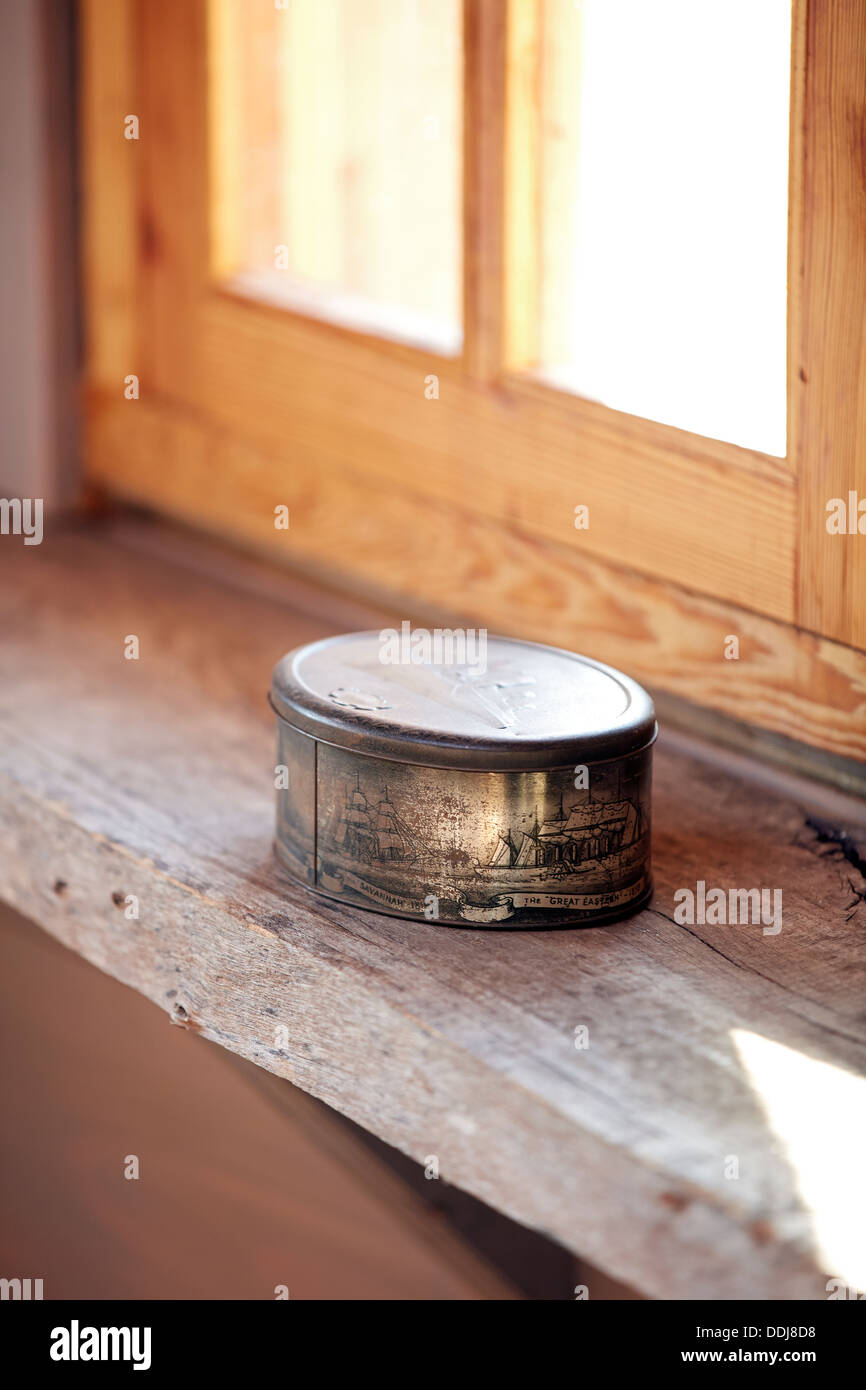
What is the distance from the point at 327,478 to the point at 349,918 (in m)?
0.57

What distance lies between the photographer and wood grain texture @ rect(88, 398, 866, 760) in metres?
1.02

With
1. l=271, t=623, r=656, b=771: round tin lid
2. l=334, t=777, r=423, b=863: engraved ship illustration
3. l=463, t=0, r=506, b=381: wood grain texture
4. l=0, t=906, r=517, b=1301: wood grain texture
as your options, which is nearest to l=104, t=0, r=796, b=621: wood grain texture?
l=463, t=0, r=506, b=381: wood grain texture

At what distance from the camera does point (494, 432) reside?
3.91 ft

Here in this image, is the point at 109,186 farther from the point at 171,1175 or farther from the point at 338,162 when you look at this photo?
the point at 171,1175

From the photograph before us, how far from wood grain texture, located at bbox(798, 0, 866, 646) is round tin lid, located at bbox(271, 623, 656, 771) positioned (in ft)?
0.51

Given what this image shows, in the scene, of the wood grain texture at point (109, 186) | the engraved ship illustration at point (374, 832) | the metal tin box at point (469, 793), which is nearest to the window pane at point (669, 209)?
the metal tin box at point (469, 793)

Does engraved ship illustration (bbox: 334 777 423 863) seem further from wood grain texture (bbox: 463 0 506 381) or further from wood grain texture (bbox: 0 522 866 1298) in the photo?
wood grain texture (bbox: 463 0 506 381)

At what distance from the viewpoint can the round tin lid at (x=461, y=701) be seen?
→ 0.82m

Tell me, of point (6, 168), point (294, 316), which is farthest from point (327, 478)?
point (6, 168)

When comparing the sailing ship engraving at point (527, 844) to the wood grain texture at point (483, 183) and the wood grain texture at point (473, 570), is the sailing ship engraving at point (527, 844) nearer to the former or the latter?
the wood grain texture at point (473, 570)

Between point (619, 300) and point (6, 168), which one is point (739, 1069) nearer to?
point (619, 300)

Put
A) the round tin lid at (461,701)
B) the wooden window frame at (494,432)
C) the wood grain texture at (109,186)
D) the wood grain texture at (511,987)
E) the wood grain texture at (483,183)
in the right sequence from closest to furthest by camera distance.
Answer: the wood grain texture at (511,987), the round tin lid at (461,701), the wooden window frame at (494,432), the wood grain texture at (483,183), the wood grain texture at (109,186)

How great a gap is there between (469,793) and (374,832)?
0.21 feet

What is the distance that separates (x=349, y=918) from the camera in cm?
88
